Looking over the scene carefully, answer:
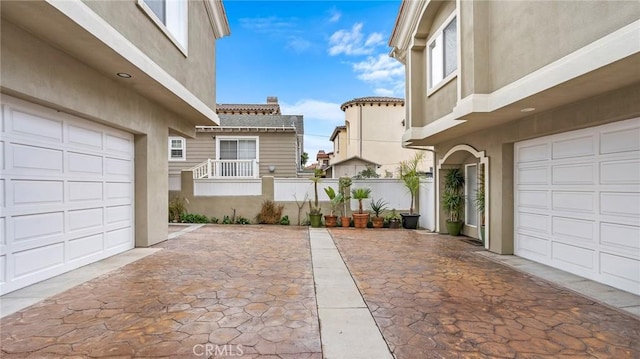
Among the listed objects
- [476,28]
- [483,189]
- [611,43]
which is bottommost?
[483,189]

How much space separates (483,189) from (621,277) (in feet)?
12.2

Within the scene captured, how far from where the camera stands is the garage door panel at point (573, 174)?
17.1 ft

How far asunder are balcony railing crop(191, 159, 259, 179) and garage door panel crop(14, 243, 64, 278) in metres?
9.35

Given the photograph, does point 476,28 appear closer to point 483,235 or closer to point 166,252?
point 483,235

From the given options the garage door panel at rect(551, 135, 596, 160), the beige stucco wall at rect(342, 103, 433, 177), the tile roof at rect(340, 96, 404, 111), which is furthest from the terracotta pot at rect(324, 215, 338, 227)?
the tile roof at rect(340, 96, 404, 111)

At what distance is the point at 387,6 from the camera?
1473 cm

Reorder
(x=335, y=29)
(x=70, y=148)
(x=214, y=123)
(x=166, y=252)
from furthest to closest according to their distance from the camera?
(x=335, y=29) → (x=214, y=123) → (x=166, y=252) → (x=70, y=148)

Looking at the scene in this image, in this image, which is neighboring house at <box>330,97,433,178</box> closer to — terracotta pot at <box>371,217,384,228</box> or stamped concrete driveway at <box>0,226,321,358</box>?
terracotta pot at <box>371,217,384,228</box>

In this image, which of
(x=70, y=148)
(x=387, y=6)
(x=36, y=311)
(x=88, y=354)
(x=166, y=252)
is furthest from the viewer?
(x=387, y=6)

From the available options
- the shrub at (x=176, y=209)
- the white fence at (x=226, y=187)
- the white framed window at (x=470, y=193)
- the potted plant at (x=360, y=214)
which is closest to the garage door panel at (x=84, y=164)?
the white fence at (x=226, y=187)

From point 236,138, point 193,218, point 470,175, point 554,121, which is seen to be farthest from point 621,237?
point 236,138

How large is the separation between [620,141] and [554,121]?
1040 millimetres

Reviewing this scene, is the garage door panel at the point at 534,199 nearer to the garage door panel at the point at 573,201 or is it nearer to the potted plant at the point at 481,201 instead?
the garage door panel at the point at 573,201

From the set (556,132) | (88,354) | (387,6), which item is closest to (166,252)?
(88,354)
